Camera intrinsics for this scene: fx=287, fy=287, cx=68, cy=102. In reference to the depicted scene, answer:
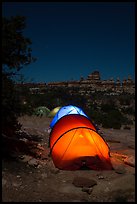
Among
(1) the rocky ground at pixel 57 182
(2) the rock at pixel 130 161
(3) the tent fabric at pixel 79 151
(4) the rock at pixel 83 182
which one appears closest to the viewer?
(1) the rocky ground at pixel 57 182

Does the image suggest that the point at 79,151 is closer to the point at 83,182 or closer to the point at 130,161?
the point at 130,161

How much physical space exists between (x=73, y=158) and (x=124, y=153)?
10.2 ft

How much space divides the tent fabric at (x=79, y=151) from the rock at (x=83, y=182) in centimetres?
130

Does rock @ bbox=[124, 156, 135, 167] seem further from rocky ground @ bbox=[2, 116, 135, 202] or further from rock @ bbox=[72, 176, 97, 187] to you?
rock @ bbox=[72, 176, 97, 187]

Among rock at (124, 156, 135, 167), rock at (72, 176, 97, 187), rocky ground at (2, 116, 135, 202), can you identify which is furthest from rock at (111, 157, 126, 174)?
rock at (72, 176, 97, 187)

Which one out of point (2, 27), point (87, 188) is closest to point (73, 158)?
point (87, 188)

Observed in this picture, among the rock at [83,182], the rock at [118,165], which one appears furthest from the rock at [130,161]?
the rock at [83,182]

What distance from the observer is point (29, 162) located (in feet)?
30.3

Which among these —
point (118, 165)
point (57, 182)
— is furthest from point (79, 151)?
point (57, 182)

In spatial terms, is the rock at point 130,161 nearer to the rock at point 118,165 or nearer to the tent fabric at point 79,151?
the rock at point 118,165

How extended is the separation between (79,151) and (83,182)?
2.06 meters

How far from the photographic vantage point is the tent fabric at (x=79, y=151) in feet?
32.1

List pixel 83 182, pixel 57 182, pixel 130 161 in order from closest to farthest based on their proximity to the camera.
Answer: pixel 83 182
pixel 57 182
pixel 130 161

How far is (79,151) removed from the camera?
10.1 meters
